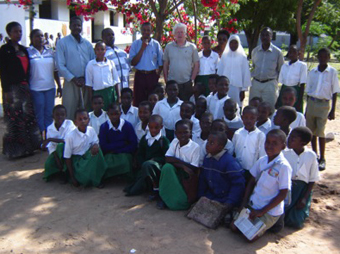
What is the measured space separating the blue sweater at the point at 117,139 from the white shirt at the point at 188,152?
709 millimetres

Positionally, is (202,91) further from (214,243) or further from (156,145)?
(214,243)

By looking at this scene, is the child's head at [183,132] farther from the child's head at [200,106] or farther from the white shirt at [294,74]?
the white shirt at [294,74]

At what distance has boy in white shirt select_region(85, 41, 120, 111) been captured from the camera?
5000 millimetres

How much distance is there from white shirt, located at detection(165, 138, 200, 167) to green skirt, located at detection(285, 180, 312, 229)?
3.27 feet

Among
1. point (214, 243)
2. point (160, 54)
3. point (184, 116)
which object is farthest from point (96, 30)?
point (214, 243)

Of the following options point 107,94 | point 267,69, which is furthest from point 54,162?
point 267,69

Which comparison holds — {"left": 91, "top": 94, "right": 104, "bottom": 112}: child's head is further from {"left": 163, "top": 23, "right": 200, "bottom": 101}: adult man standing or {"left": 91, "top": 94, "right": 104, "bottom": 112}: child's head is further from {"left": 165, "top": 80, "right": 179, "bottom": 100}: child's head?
{"left": 163, "top": 23, "right": 200, "bottom": 101}: adult man standing

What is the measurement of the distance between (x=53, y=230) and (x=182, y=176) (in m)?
1.36

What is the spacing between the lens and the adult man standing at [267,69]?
5.28 metres

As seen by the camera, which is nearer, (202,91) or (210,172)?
(210,172)

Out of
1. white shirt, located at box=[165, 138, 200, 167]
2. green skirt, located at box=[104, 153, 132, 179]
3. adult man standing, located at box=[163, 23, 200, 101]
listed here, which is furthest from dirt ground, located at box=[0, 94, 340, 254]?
adult man standing, located at box=[163, 23, 200, 101]

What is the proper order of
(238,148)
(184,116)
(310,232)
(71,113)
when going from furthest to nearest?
(71,113) → (184,116) → (238,148) → (310,232)

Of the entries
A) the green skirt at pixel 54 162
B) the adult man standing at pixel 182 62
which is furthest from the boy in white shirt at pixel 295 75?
the green skirt at pixel 54 162

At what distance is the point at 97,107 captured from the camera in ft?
15.4
